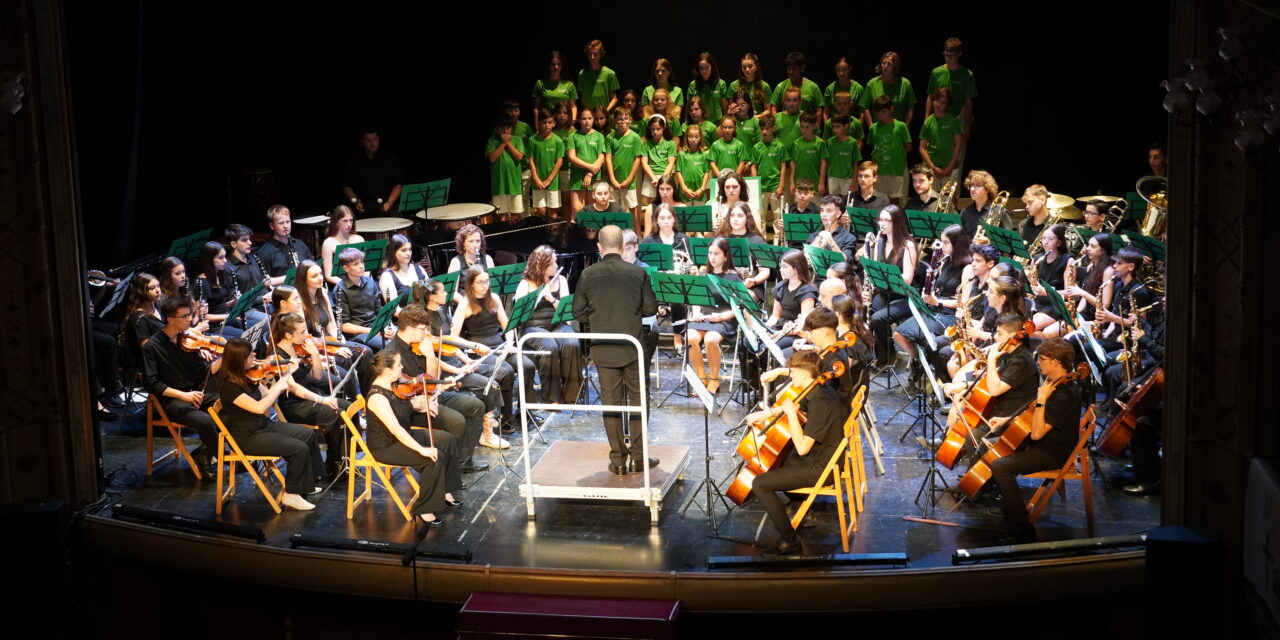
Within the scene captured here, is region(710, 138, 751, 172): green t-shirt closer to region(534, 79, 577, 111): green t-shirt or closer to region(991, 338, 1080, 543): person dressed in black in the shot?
region(534, 79, 577, 111): green t-shirt

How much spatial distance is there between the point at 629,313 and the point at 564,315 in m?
1.04

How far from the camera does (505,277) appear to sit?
8992mm

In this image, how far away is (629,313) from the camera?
7.48 meters

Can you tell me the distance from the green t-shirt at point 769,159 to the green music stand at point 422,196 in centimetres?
302

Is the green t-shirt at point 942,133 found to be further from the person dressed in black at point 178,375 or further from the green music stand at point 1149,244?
the person dressed in black at point 178,375

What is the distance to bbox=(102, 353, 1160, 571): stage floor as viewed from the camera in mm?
6723

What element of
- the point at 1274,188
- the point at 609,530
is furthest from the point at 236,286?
the point at 1274,188

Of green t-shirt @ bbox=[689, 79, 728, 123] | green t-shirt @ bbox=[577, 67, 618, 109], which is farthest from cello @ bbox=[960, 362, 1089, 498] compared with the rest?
green t-shirt @ bbox=[577, 67, 618, 109]

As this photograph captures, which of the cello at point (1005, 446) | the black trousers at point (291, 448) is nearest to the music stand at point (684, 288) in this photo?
the cello at point (1005, 446)

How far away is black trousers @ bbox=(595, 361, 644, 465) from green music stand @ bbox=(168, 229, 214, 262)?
3.61m

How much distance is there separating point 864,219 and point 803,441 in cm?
425

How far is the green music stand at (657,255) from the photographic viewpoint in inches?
375

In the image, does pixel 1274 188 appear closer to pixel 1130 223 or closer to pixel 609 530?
pixel 609 530

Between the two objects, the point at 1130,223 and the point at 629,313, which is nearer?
the point at 629,313
